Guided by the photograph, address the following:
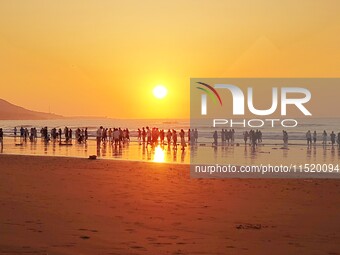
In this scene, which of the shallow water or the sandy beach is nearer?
the sandy beach

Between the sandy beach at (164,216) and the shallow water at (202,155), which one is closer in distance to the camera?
the sandy beach at (164,216)

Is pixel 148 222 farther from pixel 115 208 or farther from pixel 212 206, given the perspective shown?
pixel 212 206

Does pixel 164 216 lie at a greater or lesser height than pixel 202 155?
lesser

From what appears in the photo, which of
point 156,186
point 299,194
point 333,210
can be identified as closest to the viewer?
point 333,210

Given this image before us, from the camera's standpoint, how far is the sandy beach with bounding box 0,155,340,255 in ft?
29.6

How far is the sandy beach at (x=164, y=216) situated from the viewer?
902 cm

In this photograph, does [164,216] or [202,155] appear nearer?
[164,216]

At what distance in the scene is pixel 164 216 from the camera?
12.0 m

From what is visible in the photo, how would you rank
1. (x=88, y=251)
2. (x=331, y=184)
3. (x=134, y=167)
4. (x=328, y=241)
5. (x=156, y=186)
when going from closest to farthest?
(x=88, y=251)
(x=328, y=241)
(x=156, y=186)
(x=331, y=184)
(x=134, y=167)

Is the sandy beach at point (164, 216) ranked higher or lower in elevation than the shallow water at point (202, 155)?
lower

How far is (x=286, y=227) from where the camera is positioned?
36.4ft

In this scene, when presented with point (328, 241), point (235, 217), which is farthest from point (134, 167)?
point (328, 241)

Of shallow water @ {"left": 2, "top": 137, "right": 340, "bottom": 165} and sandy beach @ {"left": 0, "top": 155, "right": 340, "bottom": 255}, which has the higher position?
shallow water @ {"left": 2, "top": 137, "right": 340, "bottom": 165}

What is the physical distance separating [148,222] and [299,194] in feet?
23.9
